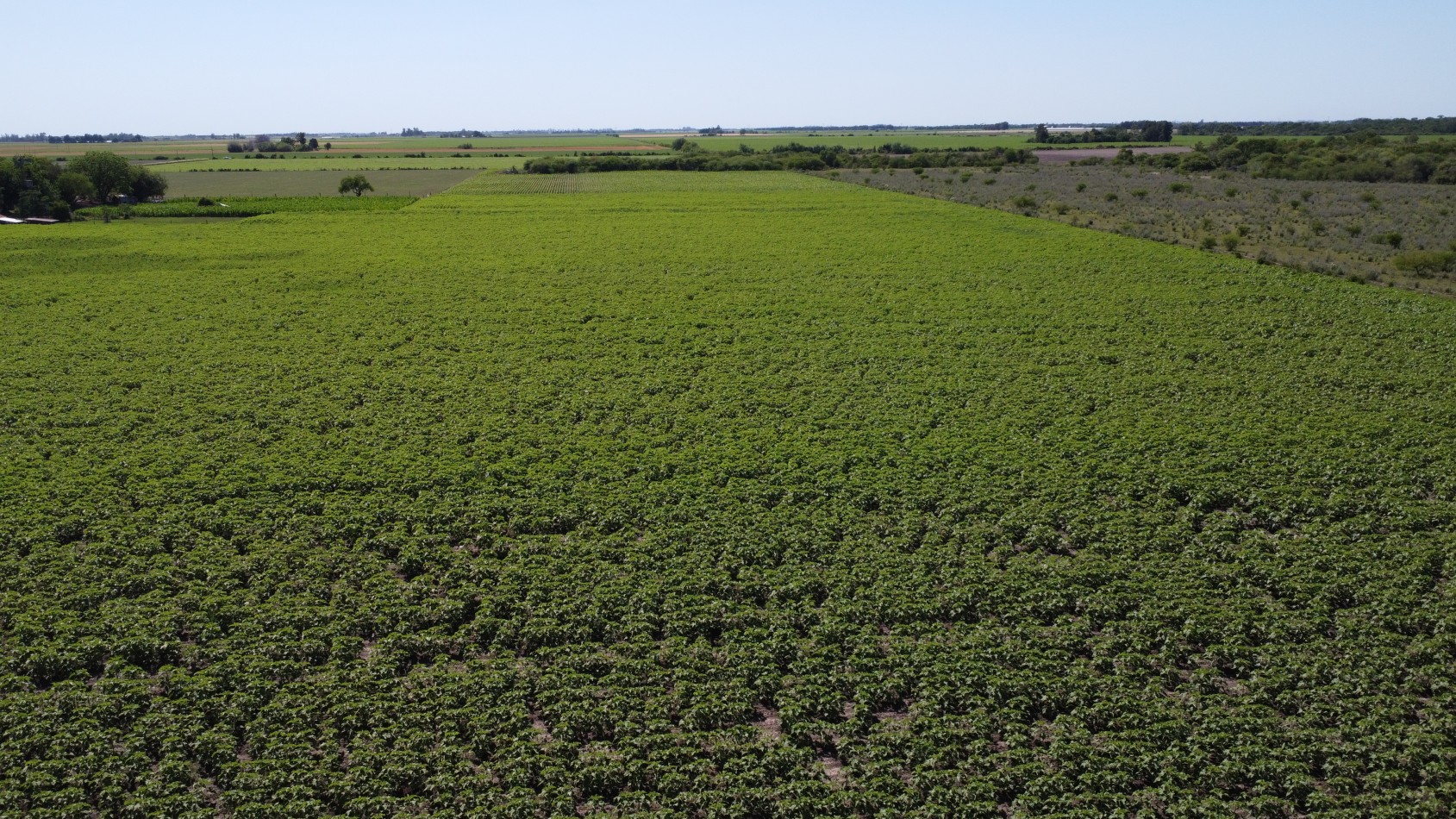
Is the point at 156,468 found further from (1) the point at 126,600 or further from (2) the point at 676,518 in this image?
(2) the point at 676,518

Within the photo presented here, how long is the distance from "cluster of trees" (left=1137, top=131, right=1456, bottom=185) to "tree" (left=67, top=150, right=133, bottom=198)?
415 feet

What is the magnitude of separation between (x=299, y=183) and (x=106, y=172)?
23263mm

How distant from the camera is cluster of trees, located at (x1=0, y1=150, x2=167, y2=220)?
8062 cm

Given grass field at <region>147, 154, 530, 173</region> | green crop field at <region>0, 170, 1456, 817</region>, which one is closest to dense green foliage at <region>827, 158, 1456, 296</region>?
green crop field at <region>0, 170, 1456, 817</region>

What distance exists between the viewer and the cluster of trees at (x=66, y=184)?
3174 inches

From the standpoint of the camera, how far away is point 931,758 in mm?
11062

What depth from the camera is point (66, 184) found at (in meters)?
85.7

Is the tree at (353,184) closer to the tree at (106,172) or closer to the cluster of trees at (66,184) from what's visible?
the cluster of trees at (66,184)

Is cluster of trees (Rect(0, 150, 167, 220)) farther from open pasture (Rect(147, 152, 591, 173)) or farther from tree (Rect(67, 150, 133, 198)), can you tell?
open pasture (Rect(147, 152, 591, 173))

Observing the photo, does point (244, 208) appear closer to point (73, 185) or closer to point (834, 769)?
point (73, 185)

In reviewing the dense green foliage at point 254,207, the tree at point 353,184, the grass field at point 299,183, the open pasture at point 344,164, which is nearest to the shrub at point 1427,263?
the dense green foliage at point 254,207

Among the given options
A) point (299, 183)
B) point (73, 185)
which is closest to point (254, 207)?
point (73, 185)

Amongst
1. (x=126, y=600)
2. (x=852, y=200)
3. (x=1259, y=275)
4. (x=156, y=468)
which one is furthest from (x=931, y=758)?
(x=852, y=200)

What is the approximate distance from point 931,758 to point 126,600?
1322cm
